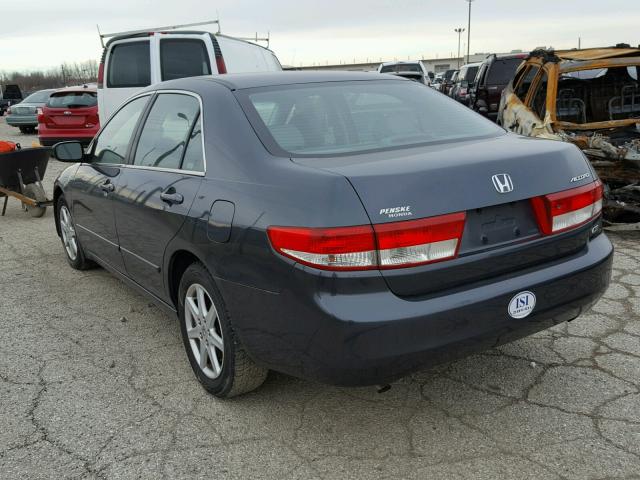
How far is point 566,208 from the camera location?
2766 mm

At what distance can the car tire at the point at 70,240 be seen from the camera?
5.32 metres

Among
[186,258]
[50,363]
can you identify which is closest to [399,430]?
[186,258]

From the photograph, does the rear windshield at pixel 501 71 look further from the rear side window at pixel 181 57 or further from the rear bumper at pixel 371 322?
the rear bumper at pixel 371 322

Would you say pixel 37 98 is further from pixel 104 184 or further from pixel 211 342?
pixel 211 342

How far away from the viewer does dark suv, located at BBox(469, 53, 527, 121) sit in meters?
12.9

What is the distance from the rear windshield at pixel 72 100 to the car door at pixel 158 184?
1125 cm

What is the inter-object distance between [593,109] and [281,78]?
5.52 metres

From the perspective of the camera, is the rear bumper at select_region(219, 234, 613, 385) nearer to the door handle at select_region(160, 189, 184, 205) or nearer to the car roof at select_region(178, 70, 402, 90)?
the door handle at select_region(160, 189, 184, 205)

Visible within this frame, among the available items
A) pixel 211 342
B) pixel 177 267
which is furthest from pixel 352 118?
pixel 211 342

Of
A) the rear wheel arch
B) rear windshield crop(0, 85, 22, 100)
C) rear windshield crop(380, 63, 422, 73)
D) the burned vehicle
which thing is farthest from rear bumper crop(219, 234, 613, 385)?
rear windshield crop(0, 85, 22, 100)

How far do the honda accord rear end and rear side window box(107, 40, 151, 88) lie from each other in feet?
24.2

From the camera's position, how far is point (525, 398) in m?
3.08

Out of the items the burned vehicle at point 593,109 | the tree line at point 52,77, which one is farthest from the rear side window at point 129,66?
the tree line at point 52,77

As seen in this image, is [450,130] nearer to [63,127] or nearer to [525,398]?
[525,398]
